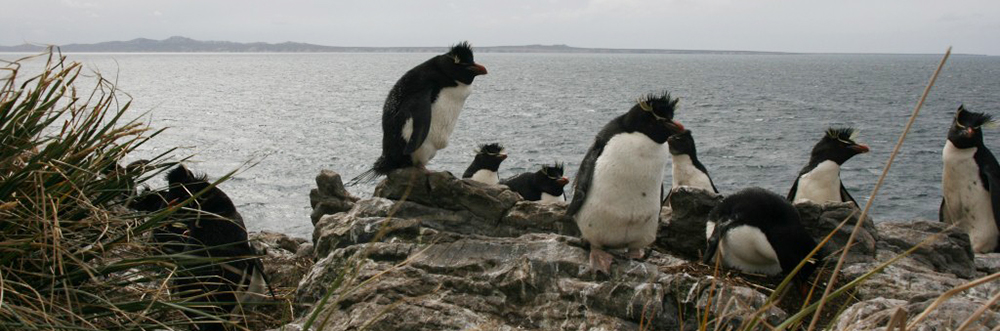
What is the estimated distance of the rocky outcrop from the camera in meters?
5.29

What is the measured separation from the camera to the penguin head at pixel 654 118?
633 cm

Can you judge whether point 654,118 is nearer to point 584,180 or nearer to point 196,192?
point 584,180

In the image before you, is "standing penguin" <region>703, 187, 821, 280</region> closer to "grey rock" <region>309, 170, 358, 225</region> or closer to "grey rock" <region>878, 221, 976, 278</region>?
"grey rock" <region>878, 221, 976, 278</region>

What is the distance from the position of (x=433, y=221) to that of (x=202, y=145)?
29173 millimetres

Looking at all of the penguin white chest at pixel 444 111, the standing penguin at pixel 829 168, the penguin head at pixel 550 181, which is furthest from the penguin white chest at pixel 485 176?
the standing penguin at pixel 829 168

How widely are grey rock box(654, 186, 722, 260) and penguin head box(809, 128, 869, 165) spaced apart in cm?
383

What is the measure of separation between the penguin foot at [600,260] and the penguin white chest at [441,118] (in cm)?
344

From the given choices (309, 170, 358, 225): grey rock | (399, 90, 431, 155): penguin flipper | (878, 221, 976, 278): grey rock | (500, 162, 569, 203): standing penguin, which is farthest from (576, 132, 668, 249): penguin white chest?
(500, 162, 569, 203): standing penguin

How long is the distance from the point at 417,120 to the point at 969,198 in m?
8.56

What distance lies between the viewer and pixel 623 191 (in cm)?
640

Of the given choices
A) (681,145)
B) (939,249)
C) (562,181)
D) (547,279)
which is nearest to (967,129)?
(939,249)

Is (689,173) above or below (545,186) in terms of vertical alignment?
above

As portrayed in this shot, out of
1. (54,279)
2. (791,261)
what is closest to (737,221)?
(791,261)

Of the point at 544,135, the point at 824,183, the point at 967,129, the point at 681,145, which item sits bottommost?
the point at 544,135
